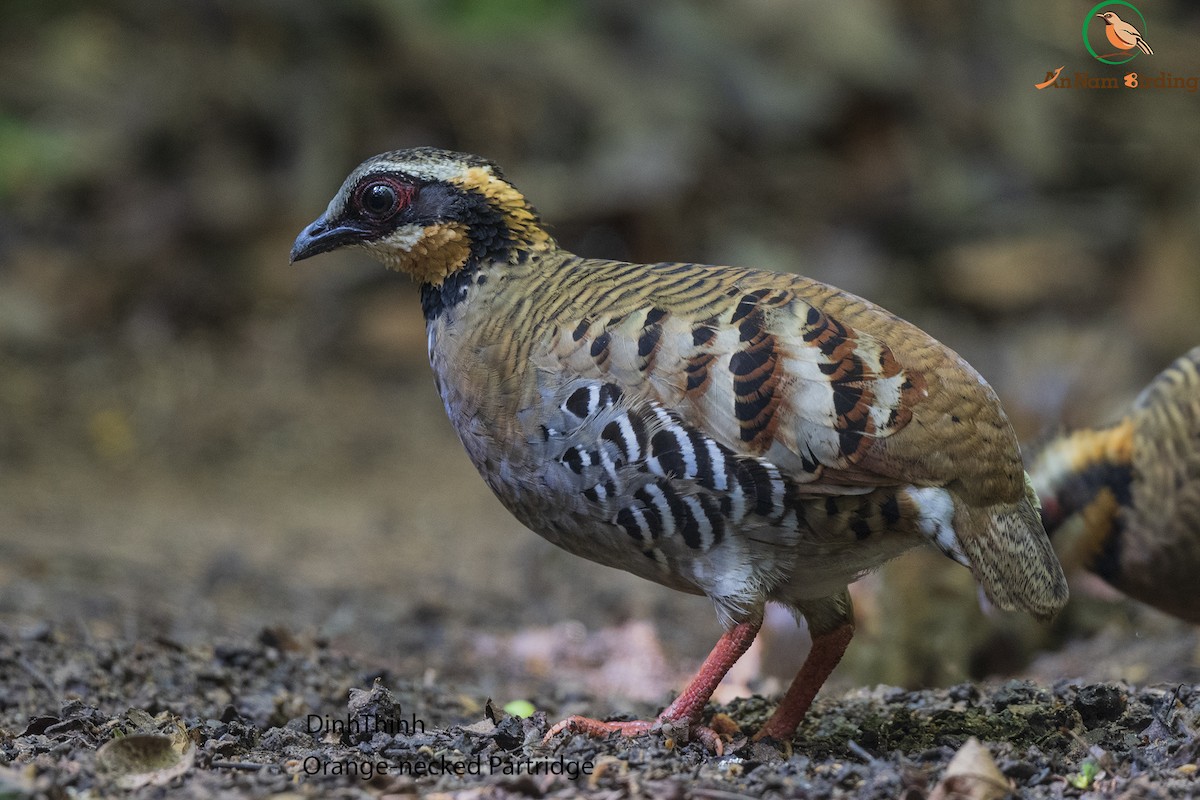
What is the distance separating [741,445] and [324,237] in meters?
1.77

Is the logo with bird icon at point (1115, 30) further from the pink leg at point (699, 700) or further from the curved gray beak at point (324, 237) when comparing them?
the pink leg at point (699, 700)

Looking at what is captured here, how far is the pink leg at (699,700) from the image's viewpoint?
3920 mm

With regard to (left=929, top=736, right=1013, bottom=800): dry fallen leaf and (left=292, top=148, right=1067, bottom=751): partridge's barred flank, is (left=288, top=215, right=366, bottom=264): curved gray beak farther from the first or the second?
(left=929, top=736, right=1013, bottom=800): dry fallen leaf

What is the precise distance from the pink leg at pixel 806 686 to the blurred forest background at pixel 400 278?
122 inches

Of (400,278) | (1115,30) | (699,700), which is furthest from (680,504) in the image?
(400,278)

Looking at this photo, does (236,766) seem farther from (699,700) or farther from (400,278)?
(400,278)

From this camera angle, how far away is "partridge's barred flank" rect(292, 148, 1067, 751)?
12.2 ft

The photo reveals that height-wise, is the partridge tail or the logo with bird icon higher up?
the logo with bird icon

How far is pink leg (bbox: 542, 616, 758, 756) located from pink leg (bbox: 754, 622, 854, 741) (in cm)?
25

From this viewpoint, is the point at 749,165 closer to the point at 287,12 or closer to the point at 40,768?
the point at 287,12

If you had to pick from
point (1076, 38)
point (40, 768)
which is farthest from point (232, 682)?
point (1076, 38)

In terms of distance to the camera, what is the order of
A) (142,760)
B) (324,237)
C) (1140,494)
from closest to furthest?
(142,760) → (324,237) → (1140,494)

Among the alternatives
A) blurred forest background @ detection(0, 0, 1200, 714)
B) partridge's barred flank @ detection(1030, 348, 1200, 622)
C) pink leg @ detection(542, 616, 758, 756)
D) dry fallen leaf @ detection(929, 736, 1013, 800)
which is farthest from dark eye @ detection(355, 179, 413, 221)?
blurred forest background @ detection(0, 0, 1200, 714)

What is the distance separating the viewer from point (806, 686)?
164 inches
